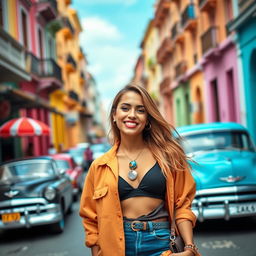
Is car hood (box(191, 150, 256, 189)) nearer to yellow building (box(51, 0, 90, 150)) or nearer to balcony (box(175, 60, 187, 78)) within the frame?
yellow building (box(51, 0, 90, 150))

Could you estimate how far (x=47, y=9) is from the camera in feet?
79.6

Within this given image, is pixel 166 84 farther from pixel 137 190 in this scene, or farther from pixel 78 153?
pixel 137 190

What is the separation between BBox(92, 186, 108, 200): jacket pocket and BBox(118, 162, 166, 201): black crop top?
0.28 ft

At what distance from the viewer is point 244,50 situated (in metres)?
17.5

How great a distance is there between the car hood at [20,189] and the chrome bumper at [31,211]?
10 cm

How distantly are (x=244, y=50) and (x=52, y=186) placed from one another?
11820 mm

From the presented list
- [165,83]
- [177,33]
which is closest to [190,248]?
[177,33]

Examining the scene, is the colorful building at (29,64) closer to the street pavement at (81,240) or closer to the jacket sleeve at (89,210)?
the street pavement at (81,240)

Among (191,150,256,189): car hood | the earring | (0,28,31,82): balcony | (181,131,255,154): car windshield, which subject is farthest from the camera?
(0,28,31,82): balcony

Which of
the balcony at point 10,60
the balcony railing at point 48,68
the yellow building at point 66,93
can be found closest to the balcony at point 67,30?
the yellow building at point 66,93

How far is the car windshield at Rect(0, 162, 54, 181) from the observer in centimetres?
917

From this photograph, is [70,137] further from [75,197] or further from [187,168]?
[187,168]

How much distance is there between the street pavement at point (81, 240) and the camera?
6172mm

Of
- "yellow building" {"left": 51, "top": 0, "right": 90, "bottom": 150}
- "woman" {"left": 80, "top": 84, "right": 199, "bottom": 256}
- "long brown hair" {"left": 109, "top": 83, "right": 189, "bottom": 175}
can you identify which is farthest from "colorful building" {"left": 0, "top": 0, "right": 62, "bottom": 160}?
"woman" {"left": 80, "top": 84, "right": 199, "bottom": 256}
